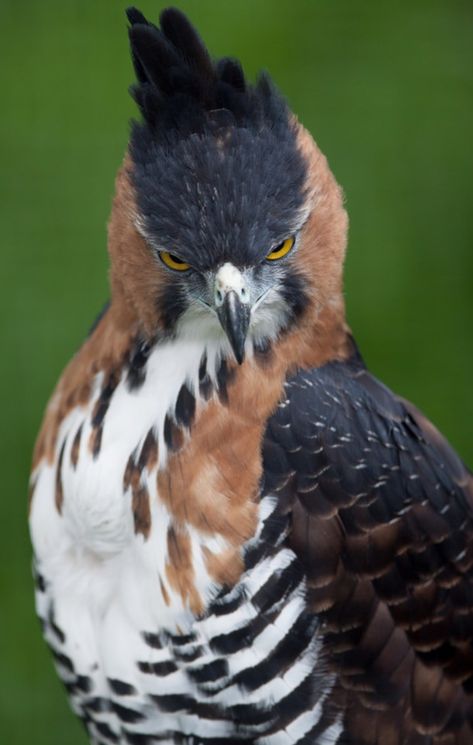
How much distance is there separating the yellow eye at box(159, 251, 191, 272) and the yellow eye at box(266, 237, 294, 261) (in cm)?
18

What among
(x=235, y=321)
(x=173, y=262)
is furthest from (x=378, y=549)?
(x=173, y=262)

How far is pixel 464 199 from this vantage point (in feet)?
19.9

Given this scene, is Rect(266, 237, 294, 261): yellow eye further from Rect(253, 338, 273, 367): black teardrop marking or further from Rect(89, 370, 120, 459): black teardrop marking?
Rect(89, 370, 120, 459): black teardrop marking

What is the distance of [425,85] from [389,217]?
63cm

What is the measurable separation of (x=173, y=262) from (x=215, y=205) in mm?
167

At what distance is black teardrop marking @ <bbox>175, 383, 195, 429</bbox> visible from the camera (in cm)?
349

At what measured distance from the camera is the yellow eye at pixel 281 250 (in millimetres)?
3436

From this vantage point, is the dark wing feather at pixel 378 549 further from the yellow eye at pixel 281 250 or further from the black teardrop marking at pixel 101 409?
the black teardrop marking at pixel 101 409

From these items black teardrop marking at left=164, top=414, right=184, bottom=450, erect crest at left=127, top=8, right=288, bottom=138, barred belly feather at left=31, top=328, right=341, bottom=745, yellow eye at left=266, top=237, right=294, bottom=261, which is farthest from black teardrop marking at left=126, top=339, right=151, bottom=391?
erect crest at left=127, top=8, right=288, bottom=138

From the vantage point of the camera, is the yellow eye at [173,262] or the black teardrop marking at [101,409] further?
the black teardrop marking at [101,409]

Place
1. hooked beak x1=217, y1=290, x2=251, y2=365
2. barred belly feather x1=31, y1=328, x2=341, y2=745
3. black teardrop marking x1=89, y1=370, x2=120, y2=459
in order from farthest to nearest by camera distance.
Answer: black teardrop marking x1=89, y1=370, x2=120, y2=459
barred belly feather x1=31, y1=328, x2=341, y2=745
hooked beak x1=217, y1=290, x2=251, y2=365

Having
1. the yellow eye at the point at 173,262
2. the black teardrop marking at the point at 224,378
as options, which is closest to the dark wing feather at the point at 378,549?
the black teardrop marking at the point at 224,378

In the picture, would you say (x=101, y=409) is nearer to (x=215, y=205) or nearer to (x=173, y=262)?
(x=173, y=262)

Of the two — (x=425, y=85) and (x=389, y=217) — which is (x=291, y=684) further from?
(x=425, y=85)
